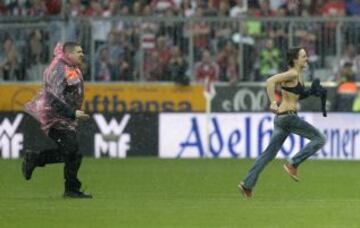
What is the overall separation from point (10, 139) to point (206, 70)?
5194 millimetres

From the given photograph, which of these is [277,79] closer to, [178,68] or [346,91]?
[346,91]

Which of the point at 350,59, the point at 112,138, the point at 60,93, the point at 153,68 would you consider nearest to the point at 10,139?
the point at 112,138

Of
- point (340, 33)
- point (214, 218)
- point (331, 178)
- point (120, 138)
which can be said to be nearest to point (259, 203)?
Result: point (214, 218)

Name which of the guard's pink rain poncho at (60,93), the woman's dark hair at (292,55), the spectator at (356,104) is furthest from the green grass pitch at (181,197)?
the spectator at (356,104)

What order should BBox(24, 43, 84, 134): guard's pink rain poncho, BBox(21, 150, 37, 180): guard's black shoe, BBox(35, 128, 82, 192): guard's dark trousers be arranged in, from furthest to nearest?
BBox(21, 150, 37, 180): guard's black shoe
BBox(35, 128, 82, 192): guard's dark trousers
BBox(24, 43, 84, 134): guard's pink rain poncho

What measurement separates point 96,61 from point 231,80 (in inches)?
131

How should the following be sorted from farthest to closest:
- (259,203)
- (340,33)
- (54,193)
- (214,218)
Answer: (340,33), (54,193), (259,203), (214,218)

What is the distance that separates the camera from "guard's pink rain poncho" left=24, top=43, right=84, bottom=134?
56.1 feet

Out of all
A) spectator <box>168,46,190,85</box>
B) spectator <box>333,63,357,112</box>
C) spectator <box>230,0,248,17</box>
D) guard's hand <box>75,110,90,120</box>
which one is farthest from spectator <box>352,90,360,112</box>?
guard's hand <box>75,110,90,120</box>

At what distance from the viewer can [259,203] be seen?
1656cm

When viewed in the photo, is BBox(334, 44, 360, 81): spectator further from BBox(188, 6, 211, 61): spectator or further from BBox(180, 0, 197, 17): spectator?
BBox(180, 0, 197, 17): spectator

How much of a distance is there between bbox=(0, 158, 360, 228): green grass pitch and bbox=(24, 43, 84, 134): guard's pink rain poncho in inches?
43.6

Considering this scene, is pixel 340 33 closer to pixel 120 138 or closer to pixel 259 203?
pixel 120 138

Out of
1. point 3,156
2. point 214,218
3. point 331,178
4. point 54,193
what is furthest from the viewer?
point 3,156
